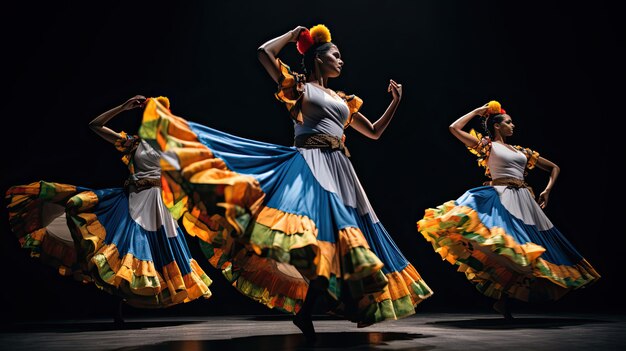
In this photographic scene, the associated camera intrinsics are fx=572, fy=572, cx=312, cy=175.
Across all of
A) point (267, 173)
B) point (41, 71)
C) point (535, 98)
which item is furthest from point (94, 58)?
point (535, 98)

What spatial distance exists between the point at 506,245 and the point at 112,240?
237 cm

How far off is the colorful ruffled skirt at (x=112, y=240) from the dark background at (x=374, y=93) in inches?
37.5

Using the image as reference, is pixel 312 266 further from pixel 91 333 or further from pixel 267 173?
pixel 91 333

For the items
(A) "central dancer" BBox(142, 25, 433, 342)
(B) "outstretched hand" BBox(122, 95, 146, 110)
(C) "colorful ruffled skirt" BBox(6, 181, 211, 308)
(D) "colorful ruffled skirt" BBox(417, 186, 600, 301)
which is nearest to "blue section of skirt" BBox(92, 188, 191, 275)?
(C) "colorful ruffled skirt" BBox(6, 181, 211, 308)

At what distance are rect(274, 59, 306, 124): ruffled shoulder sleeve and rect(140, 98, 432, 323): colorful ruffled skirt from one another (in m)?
0.19

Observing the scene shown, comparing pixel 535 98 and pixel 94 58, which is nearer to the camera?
pixel 94 58

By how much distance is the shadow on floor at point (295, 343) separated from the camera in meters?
2.23

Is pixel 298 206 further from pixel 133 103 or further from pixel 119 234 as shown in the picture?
pixel 133 103

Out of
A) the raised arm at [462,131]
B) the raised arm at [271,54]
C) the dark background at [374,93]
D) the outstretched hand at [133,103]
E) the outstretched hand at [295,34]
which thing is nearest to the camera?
the raised arm at [271,54]

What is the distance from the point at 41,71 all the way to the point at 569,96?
470cm

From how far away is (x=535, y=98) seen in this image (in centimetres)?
545

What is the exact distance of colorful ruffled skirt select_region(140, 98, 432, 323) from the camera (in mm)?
2113

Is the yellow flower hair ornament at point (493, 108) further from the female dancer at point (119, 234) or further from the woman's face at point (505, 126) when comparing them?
the female dancer at point (119, 234)

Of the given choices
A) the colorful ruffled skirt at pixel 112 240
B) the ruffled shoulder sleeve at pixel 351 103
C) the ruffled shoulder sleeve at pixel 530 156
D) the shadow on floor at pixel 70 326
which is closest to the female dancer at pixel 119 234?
the colorful ruffled skirt at pixel 112 240
